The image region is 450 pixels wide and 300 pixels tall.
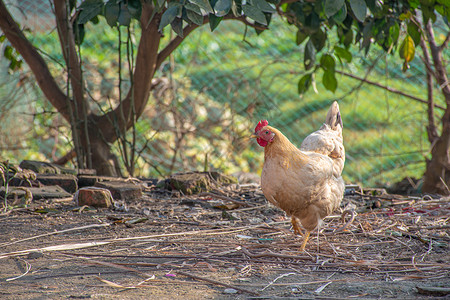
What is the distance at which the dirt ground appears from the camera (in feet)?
6.67

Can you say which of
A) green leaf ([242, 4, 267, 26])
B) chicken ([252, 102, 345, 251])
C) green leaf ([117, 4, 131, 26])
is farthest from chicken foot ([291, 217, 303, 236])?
green leaf ([117, 4, 131, 26])

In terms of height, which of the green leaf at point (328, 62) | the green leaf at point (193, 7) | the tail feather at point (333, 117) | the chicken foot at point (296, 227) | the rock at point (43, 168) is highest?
the green leaf at point (193, 7)

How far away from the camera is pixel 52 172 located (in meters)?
4.24

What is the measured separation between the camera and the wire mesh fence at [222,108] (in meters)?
5.96

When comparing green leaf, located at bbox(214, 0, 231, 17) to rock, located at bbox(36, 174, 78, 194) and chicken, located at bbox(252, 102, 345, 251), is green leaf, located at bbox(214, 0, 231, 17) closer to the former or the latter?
chicken, located at bbox(252, 102, 345, 251)

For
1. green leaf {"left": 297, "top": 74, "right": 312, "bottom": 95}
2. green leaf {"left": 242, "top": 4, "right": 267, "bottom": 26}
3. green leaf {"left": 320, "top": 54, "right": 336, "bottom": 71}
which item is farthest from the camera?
green leaf {"left": 297, "top": 74, "right": 312, "bottom": 95}

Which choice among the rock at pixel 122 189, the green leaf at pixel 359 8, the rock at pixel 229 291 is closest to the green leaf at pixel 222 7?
the green leaf at pixel 359 8

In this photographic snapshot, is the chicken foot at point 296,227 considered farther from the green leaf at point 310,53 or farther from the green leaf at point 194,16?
the green leaf at point 310,53

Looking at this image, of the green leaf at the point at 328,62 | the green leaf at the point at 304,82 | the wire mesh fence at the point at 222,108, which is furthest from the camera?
the wire mesh fence at the point at 222,108

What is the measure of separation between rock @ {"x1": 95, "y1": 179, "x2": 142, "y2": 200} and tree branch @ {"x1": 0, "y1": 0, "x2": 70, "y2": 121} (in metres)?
1.11

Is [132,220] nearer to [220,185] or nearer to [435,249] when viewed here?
[220,185]

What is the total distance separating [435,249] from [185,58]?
196 inches

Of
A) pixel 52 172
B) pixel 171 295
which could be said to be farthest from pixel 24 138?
pixel 171 295

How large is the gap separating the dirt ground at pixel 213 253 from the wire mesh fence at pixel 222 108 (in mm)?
2382
